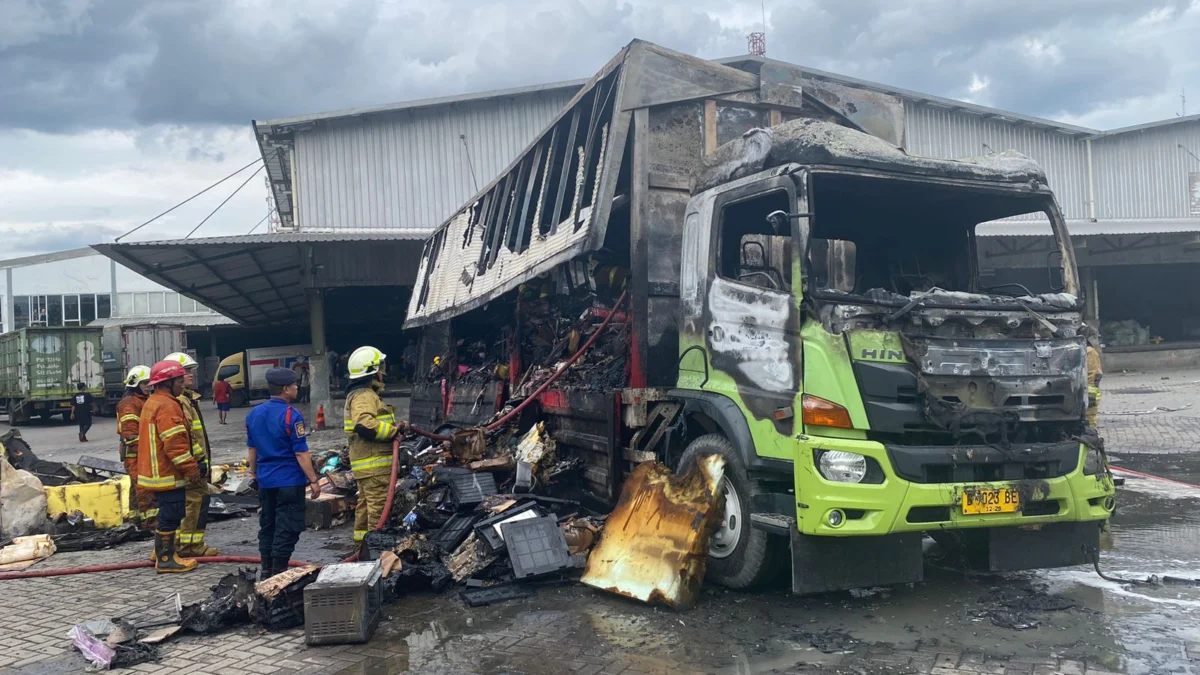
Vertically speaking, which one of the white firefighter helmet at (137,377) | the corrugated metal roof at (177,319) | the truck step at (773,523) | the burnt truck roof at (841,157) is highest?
the corrugated metal roof at (177,319)

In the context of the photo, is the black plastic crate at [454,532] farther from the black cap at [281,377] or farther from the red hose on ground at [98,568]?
the black cap at [281,377]

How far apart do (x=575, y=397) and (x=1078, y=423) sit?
3.55 metres

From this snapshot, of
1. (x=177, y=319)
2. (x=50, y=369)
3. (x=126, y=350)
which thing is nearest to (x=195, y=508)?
(x=50, y=369)

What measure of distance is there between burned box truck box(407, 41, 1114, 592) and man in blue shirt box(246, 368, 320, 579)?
212 centimetres

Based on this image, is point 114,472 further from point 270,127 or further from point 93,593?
point 270,127

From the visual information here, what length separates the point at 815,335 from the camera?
4438mm

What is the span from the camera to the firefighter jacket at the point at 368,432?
6.17 m

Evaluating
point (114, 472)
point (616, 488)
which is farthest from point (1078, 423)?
point (114, 472)

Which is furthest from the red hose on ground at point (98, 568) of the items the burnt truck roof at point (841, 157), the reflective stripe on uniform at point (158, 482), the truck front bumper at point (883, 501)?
the burnt truck roof at point (841, 157)

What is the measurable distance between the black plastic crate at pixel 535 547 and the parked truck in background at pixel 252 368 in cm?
2393

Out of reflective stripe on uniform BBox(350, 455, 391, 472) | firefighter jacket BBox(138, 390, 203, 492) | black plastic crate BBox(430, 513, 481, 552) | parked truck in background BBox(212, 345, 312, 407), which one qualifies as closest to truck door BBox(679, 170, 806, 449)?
black plastic crate BBox(430, 513, 481, 552)

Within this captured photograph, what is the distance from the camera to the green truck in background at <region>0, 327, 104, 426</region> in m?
22.8

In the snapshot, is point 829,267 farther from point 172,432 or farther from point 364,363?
point 172,432

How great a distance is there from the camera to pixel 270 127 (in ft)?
69.2
